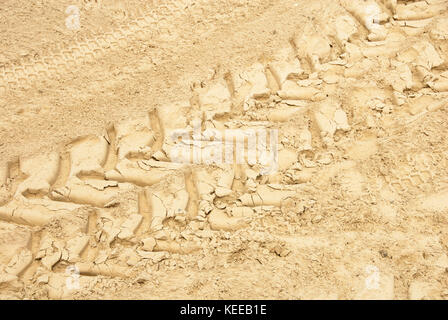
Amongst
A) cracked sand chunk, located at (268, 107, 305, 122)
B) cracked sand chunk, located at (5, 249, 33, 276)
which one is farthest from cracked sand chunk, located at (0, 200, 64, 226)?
cracked sand chunk, located at (268, 107, 305, 122)

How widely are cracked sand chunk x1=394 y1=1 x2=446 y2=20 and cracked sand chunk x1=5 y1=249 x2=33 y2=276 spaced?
263 centimetres

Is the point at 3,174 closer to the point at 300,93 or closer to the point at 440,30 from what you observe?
the point at 300,93

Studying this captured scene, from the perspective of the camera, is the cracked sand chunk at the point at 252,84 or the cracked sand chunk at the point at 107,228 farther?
the cracked sand chunk at the point at 252,84

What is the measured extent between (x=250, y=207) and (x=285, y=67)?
3.41 ft

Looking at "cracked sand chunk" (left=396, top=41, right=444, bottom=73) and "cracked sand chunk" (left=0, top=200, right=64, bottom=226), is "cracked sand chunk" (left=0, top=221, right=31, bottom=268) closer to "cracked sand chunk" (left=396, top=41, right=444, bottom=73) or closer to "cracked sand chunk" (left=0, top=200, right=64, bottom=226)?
"cracked sand chunk" (left=0, top=200, right=64, bottom=226)

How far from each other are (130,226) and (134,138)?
23.6 inches

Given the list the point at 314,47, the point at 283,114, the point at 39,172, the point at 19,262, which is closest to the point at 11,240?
the point at 19,262

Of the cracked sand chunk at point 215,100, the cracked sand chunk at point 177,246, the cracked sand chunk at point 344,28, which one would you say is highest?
the cracked sand chunk at point 344,28

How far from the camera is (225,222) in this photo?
2.18 meters

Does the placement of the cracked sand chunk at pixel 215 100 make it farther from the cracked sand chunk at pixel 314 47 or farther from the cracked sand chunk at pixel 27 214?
the cracked sand chunk at pixel 27 214

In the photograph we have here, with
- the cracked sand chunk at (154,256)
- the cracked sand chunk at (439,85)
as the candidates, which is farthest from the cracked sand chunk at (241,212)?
the cracked sand chunk at (439,85)

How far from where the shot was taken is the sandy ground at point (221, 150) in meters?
2.02

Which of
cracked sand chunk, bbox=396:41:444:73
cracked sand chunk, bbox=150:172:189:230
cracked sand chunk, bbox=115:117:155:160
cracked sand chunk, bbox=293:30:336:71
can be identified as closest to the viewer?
cracked sand chunk, bbox=150:172:189:230

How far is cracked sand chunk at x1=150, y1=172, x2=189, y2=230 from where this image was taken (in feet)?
7.29
